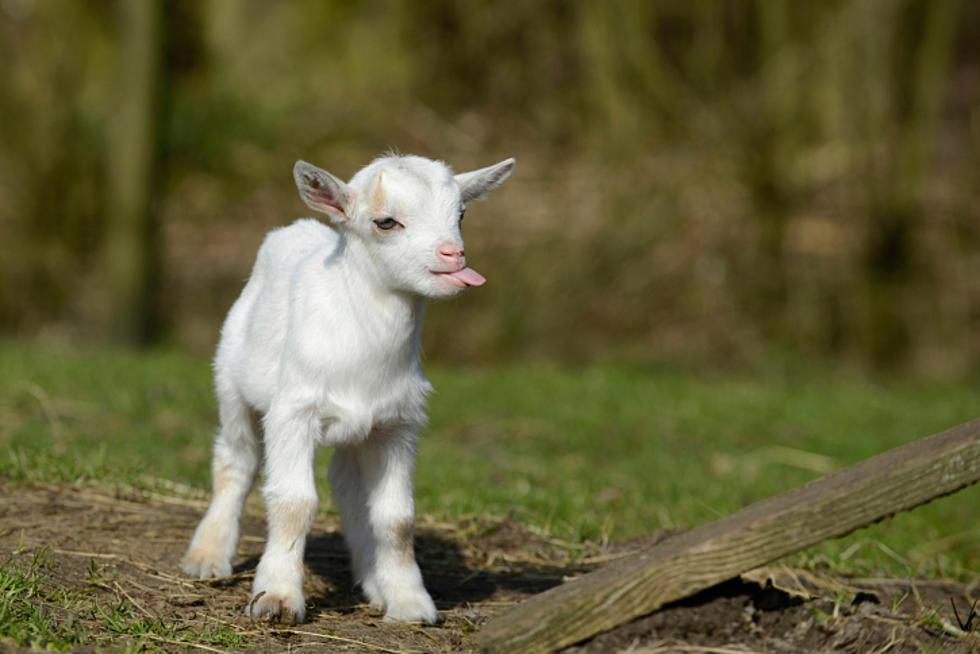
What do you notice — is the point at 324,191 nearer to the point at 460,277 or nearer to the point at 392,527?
the point at 460,277

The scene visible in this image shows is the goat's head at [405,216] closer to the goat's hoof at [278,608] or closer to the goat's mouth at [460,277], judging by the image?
the goat's mouth at [460,277]

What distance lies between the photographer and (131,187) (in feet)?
39.1

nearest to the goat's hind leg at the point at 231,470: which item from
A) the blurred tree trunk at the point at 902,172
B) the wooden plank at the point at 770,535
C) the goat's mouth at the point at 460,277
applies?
the goat's mouth at the point at 460,277

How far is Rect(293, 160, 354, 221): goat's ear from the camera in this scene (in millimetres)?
3920

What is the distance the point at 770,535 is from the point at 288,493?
1.54 meters

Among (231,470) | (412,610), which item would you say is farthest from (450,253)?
(231,470)

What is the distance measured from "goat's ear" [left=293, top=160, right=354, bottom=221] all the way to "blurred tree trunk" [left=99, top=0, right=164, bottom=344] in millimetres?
8364

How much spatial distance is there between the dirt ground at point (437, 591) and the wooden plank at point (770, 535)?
0.38 feet

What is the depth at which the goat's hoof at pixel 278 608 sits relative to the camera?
3.87 metres

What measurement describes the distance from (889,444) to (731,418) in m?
1.20

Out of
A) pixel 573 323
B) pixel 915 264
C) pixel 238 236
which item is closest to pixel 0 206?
pixel 238 236

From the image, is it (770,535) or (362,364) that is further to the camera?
(362,364)

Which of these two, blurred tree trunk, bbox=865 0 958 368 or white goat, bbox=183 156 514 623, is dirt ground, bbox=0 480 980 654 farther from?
blurred tree trunk, bbox=865 0 958 368

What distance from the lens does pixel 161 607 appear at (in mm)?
3982
